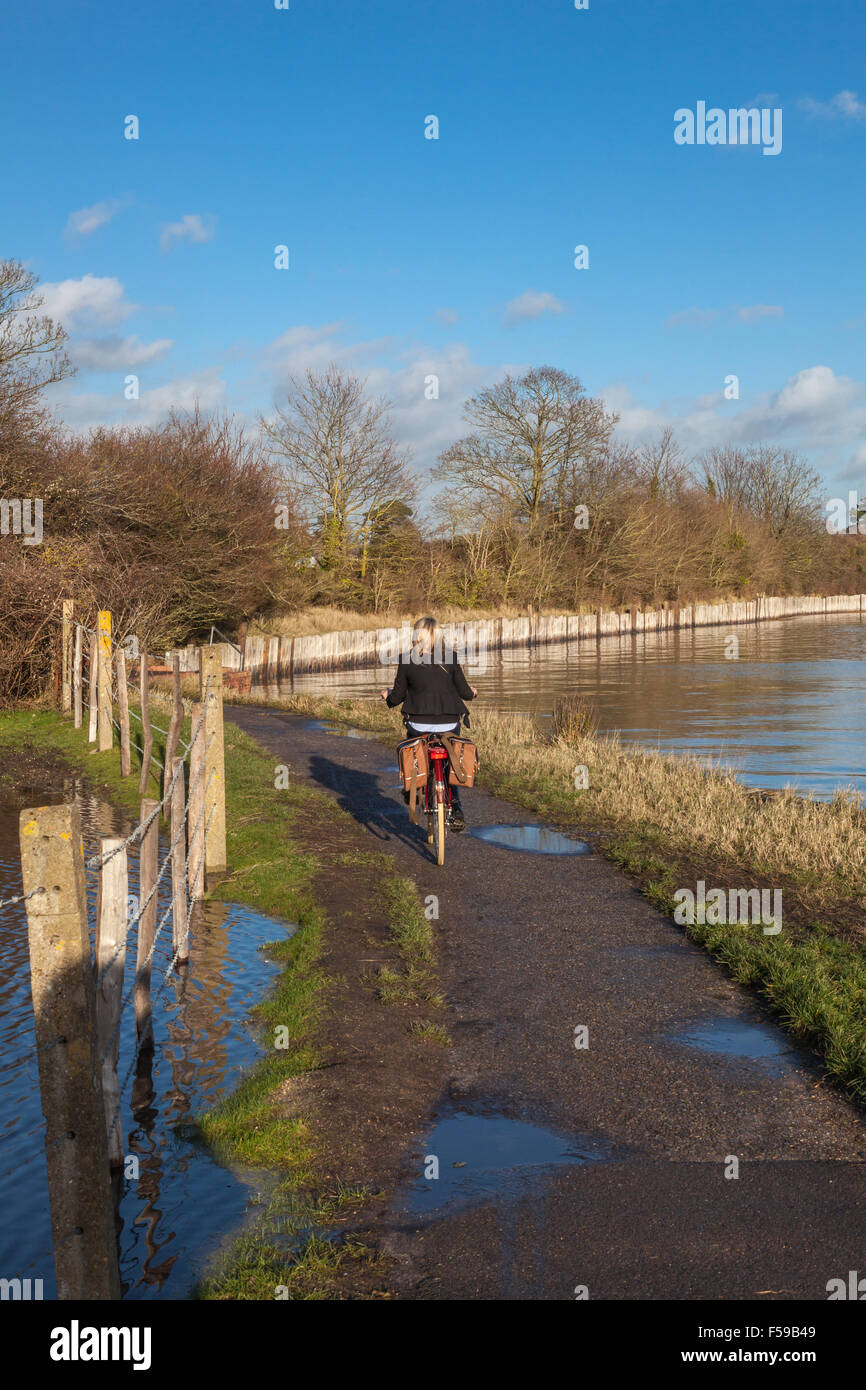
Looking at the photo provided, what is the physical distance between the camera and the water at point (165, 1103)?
4465mm

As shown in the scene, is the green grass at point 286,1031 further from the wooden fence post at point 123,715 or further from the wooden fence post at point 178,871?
the wooden fence post at point 178,871

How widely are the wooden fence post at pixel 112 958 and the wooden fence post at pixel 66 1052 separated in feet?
3.36

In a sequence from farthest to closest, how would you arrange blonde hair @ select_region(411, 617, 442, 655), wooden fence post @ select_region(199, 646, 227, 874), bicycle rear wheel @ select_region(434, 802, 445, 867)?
bicycle rear wheel @ select_region(434, 802, 445, 867)
blonde hair @ select_region(411, 617, 442, 655)
wooden fence post @ select_region(199, 646, 227, 874)

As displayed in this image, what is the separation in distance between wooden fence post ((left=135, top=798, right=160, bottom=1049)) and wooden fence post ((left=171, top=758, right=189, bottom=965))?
927mm

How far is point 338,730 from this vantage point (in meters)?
23.5

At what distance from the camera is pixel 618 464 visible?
6209cm

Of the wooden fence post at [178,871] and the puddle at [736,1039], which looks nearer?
the puddle at [736,1039]

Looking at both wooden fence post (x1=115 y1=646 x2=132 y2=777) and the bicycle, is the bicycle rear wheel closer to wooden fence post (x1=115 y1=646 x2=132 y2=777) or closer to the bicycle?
the bicycle

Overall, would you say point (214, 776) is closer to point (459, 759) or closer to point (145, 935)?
point (459, 759)

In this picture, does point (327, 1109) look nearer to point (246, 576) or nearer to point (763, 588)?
point (246, 576)

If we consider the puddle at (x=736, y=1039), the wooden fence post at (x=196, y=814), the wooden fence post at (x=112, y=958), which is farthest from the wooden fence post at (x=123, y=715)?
the wooden fence post at (x=112, y=958)

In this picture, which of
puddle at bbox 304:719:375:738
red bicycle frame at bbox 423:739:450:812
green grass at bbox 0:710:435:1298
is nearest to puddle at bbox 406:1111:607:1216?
green grass at bbox 0:710:435:1298

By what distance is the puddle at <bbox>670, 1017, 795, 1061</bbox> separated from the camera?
6.21 m
